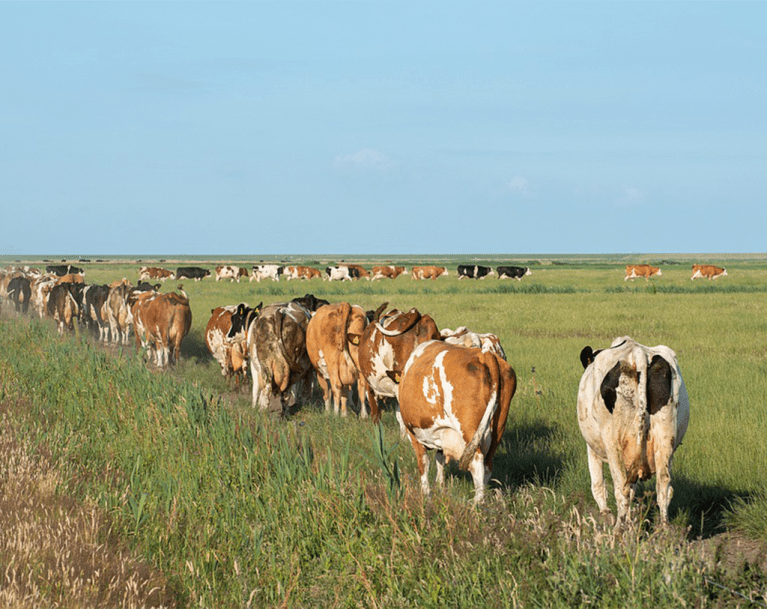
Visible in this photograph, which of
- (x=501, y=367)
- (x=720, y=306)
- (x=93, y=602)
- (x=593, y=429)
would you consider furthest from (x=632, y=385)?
(x=720, y=306)

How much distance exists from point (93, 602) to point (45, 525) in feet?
4.50

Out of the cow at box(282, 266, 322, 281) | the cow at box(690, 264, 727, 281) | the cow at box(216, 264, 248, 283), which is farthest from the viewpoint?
the cow at box(282, 266, 322, 281)

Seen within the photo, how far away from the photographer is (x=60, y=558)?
4941mm

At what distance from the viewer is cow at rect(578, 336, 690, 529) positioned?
5754 millimetres

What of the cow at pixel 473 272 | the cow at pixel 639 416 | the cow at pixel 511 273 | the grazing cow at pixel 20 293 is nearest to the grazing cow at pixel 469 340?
the cow at pixel 639 416

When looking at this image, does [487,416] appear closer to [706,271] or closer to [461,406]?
[461,406]

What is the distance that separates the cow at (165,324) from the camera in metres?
17.9

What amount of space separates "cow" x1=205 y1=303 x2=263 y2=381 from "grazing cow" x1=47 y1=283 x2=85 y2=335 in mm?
10375

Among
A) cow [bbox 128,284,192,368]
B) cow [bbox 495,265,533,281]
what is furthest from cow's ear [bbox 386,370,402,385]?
cow [bbox 495,265,533,281]

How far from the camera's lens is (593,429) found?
20.1 feet

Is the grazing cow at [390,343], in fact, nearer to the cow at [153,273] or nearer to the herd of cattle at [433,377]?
the herd of cattle at [433,377]

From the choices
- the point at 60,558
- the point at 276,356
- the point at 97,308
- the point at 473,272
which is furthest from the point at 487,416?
the point at 473,272

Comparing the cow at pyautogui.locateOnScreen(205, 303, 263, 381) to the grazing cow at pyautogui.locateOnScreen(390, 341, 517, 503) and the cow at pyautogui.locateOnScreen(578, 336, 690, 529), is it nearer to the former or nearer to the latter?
the grazing cow at pyautogui.locateOnScreen(390, 341, 517, 503)

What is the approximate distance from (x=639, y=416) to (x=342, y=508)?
239 cm
